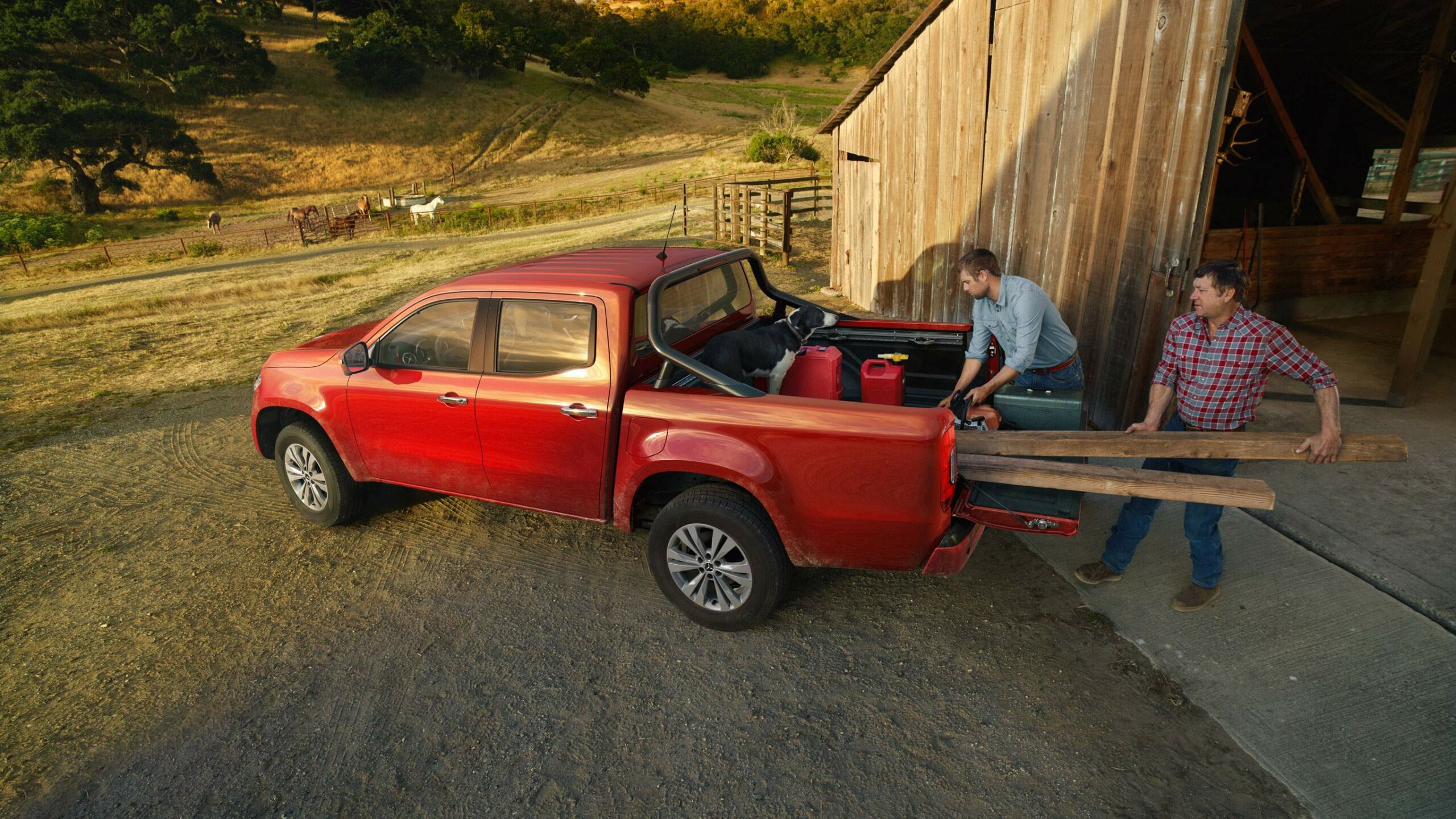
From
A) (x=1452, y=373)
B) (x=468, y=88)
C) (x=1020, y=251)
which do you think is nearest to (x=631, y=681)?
(x=1020, y=251)

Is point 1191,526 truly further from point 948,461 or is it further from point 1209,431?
point 948,461

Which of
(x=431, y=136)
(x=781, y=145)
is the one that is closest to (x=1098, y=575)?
(x=781, y=145)

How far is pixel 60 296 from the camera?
62.5ft

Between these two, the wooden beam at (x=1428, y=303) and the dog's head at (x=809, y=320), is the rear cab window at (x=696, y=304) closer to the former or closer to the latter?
the dog's head at (x=809, y=320)

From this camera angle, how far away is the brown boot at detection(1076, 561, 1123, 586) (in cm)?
416

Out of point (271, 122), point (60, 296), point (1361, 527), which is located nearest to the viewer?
point (1361, 527)

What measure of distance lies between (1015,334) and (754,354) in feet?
5.29

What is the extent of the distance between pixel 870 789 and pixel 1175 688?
1.59 metres

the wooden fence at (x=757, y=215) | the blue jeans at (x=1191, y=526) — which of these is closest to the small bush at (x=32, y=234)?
the wooden fence at (x=757, y=215)

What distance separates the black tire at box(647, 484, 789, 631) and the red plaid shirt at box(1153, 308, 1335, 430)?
2.28 meters

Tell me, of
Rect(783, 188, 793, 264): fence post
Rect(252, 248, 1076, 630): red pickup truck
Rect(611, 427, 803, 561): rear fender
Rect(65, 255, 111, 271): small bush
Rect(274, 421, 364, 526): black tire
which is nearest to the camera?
Rect(252, 248, 1076, 630): red pickup truck

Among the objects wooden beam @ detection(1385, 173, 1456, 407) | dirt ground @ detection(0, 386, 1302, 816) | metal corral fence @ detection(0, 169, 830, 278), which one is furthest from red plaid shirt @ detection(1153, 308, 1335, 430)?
metal corral fence @ detection(0, 169, 830, 278)

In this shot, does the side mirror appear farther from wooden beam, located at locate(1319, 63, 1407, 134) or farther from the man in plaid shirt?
wooden beam, located at locate(1319, 63, 1407, 134)

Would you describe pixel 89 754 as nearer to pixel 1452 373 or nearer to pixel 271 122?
pixel 1452 373
